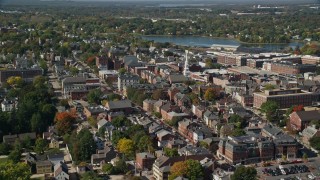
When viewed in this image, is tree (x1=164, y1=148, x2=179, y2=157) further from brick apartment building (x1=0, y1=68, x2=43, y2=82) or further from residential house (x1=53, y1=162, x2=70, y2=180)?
brick apartment building (x1=0, y1=68, x2=43, y2=82)

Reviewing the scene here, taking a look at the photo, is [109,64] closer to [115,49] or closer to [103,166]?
[115,49]

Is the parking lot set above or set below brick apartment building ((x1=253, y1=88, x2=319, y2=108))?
above

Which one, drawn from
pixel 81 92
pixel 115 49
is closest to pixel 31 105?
pixel 81 92

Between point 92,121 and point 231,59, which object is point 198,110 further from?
point 231,59

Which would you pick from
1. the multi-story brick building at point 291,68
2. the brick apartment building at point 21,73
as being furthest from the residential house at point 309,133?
the brick apartment building at point 21,73

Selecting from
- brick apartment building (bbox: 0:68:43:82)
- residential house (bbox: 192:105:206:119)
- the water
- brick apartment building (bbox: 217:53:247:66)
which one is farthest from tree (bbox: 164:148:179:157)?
the water
